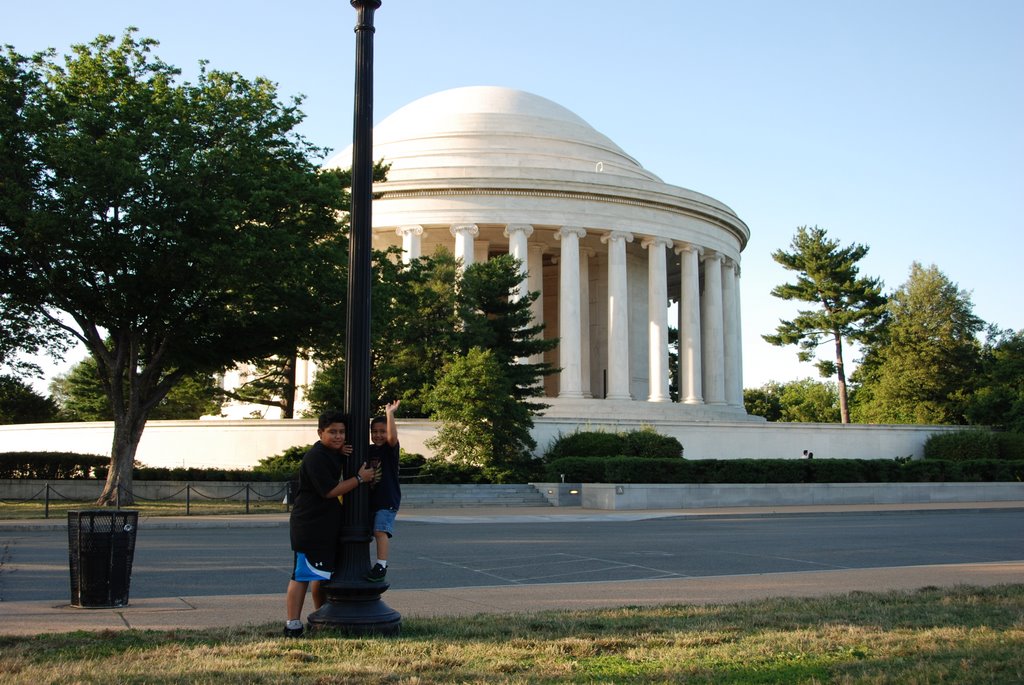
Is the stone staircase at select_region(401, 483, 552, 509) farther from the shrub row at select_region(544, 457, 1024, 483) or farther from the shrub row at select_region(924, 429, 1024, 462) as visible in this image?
the shrub row at select_region(924, 429, 1024, 462)

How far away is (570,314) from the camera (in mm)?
57625

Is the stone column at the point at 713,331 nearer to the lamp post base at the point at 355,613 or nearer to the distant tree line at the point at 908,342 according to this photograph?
the distant tree line at the point at 908,342

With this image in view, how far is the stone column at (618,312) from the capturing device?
58281 millimetres

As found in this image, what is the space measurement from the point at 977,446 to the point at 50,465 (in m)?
44.5

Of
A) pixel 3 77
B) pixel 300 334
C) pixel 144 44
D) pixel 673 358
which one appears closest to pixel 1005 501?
pixel 300 334

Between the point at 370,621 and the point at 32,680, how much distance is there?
299 cm

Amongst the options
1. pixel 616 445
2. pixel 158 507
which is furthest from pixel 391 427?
pixel 616 445

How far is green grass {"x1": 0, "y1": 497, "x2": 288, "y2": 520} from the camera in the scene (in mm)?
29891

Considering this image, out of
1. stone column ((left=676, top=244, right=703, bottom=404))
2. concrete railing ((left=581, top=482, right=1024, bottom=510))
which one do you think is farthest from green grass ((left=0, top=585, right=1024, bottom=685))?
stone column ((left=676, top=244, right=703, bottom=404))

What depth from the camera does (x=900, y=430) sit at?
2311 inches

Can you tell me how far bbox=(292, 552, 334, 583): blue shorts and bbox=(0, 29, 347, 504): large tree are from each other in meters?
20.5

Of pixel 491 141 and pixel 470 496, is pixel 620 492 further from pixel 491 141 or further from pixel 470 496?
pixel 491 141

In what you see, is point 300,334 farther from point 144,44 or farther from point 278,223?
point 144,44

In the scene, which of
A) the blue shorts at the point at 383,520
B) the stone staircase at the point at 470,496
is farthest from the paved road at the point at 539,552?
the stone staircase at the point at 470,496
